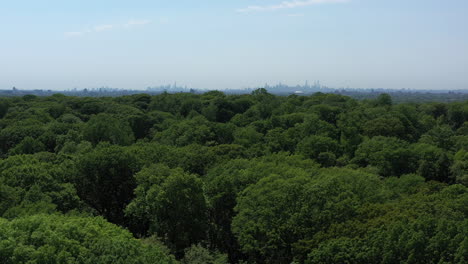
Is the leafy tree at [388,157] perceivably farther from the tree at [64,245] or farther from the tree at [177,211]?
the tree at [64,245]

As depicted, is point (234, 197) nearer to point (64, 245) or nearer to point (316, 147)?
point (64, 245)

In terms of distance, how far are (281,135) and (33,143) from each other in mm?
27865

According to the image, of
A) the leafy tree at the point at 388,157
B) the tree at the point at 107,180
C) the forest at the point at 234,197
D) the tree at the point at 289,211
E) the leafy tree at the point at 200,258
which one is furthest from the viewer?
the leafy tree at the point at 388,157

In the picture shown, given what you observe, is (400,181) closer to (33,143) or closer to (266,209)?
(266,209)

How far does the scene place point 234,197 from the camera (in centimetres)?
2794

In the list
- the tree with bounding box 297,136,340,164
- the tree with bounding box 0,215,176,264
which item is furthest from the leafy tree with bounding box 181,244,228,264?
the tree with bounding box 297,136,340,164

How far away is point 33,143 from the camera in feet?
142

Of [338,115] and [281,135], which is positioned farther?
[338,115]

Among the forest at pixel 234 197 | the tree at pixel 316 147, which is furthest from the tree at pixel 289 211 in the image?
the tree at pixel 316 147

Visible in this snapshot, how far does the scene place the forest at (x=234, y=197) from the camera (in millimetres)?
17469

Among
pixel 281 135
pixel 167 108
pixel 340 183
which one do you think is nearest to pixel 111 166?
pixel 340 183

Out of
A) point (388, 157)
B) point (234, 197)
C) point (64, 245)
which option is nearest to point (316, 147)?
point (388, 157)

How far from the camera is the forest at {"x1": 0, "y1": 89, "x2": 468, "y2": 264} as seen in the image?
57.3 ft

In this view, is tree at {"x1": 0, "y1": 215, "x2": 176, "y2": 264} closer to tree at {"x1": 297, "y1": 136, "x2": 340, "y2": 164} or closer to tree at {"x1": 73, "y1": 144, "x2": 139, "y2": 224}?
tree at {"x1": 73, "y1": 144, "x2": 139, "y2": 224}
